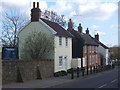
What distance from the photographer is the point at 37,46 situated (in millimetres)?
34062

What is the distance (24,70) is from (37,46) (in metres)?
9.16

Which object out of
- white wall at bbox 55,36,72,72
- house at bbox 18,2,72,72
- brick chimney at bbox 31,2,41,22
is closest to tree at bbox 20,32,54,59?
house at bbox 18,2,72,72

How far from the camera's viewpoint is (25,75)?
82.9ft

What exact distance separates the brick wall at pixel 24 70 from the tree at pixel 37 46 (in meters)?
2.61

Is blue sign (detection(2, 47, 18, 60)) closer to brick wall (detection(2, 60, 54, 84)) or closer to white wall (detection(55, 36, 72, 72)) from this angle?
brick wall (detection(2, 60, 54, 84))

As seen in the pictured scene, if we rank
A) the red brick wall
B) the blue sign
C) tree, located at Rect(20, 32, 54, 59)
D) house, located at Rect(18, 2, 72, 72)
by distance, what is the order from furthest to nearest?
the red brick wall
house, located at Rect(18, 2, 72, 72)
tree, located at Rect(20, 32, 54, 59)
the blue sign

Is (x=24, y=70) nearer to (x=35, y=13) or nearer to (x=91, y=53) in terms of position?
(x=35, y=13)

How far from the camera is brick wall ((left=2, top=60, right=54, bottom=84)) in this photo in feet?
72.9

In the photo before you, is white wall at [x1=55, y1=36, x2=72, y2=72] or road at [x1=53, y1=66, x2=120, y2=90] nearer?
road at [x1=53, y1=66, x2=120, y2=90]

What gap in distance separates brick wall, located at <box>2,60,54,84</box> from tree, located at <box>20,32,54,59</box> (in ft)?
8.57

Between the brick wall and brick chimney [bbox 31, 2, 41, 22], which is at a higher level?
brick chimney [bbox 31, 2, 41, 22]

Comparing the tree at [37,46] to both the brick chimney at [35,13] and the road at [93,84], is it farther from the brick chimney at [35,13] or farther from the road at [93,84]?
the road at [93,84]

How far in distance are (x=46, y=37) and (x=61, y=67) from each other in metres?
5.11

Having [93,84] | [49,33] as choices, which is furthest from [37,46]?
[93,84]
